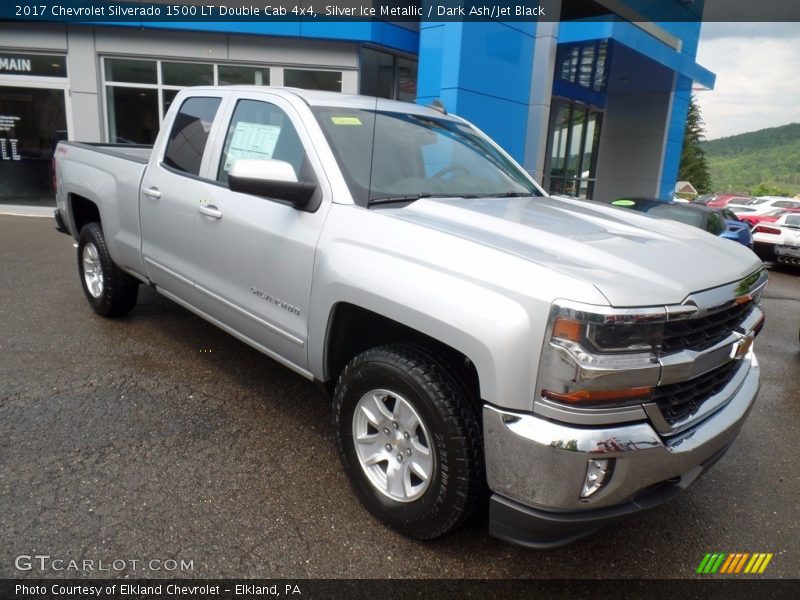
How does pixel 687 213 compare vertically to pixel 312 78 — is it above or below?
below

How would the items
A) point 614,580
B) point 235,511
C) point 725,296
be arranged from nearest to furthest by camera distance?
point 725,296 → point 614,580 → point 235,511

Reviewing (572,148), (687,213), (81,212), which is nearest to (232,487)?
(81,212)

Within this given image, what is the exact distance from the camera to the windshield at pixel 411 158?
301 centimetres

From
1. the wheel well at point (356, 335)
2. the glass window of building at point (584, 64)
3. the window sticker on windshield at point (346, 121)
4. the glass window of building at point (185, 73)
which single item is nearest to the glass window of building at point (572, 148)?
the glass window of building at point (584, 64)

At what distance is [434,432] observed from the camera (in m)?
2.27

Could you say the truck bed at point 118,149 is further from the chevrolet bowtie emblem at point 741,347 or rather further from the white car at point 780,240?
the white car at point 780,240

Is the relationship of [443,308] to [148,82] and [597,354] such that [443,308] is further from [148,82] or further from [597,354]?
[148,82]

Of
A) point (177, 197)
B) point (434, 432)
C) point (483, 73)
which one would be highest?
point (483, 73)

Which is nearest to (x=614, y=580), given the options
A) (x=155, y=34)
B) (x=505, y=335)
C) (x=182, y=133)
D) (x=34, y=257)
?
(x=505, y=335)

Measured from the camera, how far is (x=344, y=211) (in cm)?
275

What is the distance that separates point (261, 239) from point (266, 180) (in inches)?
19.6

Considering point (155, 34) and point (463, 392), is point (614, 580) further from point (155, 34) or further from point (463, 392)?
point (155, 34)

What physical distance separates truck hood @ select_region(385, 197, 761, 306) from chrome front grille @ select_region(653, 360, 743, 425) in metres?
0.34

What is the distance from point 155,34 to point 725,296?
12.5 meters
